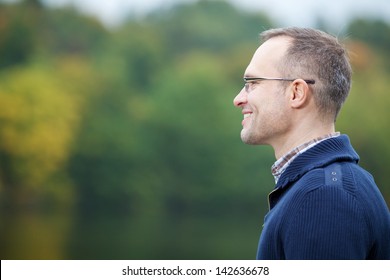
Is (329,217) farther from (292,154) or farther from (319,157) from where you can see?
(292,154)

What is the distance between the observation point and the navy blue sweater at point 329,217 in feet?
6.01

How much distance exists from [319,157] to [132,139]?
142 feet

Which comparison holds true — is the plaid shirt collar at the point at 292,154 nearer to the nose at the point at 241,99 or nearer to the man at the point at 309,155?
the man at the point at 309,155

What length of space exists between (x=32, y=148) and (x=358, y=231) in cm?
3758

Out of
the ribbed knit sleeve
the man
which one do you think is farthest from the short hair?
the ribbed knit sleeve

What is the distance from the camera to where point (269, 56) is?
235 cm

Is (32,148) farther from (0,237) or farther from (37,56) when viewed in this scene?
(37,56)

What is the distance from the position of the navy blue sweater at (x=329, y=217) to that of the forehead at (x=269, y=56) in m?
0.42

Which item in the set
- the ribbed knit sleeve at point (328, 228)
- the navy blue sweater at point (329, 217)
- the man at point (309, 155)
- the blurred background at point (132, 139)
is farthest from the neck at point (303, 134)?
the blurred background at point (132, 139)

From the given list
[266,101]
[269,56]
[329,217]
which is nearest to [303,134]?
[266,101]

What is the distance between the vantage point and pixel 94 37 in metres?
53.3

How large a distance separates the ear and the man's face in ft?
0.09

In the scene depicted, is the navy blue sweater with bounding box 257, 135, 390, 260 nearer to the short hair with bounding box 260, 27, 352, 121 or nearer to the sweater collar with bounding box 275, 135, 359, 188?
the sweater collar with bounding box 275, 135, 359, 188
